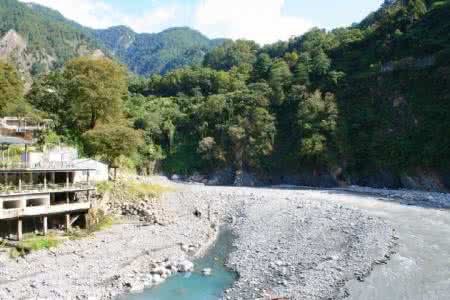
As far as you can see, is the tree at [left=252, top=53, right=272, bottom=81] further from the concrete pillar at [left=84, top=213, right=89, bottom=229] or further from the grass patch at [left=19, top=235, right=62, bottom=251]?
the grass patch at [left=19, top=235, right=62, bottom=251]

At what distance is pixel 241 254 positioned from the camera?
86.2ft

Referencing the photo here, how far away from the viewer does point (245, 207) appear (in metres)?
39.2

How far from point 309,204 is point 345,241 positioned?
11919 mm

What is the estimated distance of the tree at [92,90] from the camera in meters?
47.8

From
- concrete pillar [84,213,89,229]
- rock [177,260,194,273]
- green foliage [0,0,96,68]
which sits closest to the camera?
rock [177,260,194,273]

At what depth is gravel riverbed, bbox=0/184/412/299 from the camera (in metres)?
20.2

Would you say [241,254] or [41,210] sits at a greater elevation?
[41,210]

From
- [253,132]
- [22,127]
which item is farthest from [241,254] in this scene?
[253,132]

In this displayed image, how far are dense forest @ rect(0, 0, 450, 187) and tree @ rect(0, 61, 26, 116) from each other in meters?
0.26

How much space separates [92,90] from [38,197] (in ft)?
69.9

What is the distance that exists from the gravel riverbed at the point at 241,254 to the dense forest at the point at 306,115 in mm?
15605

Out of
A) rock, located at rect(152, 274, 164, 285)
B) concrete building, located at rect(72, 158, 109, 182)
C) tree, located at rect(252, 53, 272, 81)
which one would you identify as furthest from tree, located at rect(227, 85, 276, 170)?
rock, located at rect(152, 274, 164, 285)

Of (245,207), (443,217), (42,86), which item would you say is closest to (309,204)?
(245,207)

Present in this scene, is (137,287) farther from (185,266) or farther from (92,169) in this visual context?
(92,169)
